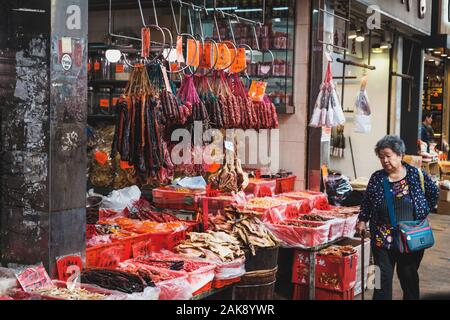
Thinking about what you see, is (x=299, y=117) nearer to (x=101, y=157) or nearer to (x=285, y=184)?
(x=285, y=184)

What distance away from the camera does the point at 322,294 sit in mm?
7406

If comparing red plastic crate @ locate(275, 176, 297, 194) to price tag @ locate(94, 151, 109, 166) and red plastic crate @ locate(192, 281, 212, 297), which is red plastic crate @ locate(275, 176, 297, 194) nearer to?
price tag @ locate(94, 151, 109, 166)

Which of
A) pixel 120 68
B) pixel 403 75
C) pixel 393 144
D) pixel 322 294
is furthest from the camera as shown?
pixel 403 75

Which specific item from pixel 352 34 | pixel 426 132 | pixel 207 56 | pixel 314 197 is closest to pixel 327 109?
pixel 314 197

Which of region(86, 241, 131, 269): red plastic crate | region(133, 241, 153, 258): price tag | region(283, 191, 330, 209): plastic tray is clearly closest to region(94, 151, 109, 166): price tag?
region(283, 191, 330, 209): plastic tray

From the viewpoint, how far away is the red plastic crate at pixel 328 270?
726 centimetres

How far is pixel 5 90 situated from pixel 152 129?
1263 millimetres

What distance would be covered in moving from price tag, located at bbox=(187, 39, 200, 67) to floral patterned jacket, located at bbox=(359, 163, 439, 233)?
1976 millimetres

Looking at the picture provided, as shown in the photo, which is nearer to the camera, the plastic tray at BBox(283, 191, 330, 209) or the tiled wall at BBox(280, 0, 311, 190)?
the plastic tray at BBox(283, 191, 330, 209)

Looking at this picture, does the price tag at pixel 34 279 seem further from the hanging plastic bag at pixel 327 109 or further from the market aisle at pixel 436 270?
the hanging plastic bag at pixel 327 109

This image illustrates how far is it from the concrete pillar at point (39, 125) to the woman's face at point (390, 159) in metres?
2.74

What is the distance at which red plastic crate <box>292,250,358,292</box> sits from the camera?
726 cm

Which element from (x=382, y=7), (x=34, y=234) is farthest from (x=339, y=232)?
(x=382, y=7)

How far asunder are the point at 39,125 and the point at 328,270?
12.7ft
